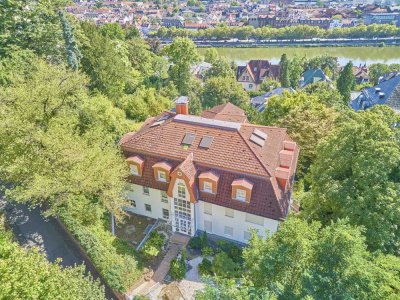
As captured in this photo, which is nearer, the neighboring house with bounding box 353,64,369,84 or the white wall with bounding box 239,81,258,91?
the white wall with bounding box 239,81,258,91

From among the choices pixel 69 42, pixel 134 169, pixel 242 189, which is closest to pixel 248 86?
pixel 69 42

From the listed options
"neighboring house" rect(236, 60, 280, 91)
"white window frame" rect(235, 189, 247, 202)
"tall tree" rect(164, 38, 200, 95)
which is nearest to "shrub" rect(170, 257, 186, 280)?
"white window frame" rect(235, 189, 247, 202)

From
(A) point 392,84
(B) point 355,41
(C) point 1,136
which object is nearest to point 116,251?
(C) point 1,136

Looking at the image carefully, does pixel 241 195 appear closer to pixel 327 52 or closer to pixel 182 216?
pixel 182 216

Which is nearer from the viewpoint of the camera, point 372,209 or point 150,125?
point 372,209

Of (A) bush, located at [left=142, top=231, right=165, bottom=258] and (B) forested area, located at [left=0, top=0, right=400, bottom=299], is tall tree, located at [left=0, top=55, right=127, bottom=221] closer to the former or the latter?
(B) forested area, located at [left=0, top=0, right=400, bottom=299]

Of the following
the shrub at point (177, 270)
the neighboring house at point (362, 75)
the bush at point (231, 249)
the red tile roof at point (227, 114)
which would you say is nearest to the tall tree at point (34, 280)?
the shrub at point (177, 270)

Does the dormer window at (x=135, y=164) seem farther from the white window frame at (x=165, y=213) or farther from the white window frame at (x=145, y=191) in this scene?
the white window frame at (x=165, y=213)

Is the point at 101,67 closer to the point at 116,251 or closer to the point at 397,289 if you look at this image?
the point at 116,251
